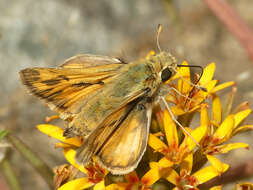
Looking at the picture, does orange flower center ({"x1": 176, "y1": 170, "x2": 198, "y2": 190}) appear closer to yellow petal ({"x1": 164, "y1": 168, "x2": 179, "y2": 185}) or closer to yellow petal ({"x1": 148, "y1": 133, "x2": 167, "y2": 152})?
yellow petal ({"x1": 164, "y1": 168, "x2": 179, "y2": 185})

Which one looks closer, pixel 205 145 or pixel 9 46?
pixel 205 145

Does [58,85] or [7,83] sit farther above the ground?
[58,85]

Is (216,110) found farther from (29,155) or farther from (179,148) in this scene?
(29,155)

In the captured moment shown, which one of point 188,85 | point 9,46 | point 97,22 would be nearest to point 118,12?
point 97,22

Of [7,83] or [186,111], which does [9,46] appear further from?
[186,111]

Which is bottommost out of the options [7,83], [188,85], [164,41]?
[7,83]

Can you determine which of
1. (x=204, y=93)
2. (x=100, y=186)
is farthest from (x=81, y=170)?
(x=204, y=93)

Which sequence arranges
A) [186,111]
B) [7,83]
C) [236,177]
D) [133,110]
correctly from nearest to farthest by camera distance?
[133,110], [186,111], [236,177], [7,83]
